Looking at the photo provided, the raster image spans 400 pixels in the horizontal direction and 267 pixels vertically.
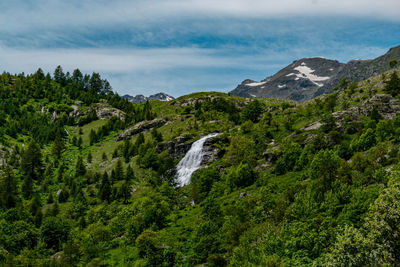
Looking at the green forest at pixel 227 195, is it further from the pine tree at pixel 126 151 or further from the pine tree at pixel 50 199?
the pine tree at pixel 126 151

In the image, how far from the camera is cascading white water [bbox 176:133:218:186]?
13038 cm

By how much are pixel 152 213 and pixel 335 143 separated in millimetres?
70002

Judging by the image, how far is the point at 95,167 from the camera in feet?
551

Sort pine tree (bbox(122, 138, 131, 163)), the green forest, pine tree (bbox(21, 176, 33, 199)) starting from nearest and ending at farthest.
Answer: the green forest < pine tree (bbox(21, 176, 33, 199)) < pine tree (bbox(122, 138, 131, 163))

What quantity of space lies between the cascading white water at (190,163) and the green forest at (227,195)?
4.87 meters

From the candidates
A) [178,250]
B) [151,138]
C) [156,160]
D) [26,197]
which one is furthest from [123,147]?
[178,250]

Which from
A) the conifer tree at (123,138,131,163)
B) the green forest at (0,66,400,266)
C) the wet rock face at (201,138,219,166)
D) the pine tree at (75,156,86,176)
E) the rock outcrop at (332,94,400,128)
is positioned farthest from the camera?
the conifer tree at (123,138,131,163)

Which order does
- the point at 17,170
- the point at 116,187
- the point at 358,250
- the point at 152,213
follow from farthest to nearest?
the point at 17,170 → the point at 116,187 → the point at 152,213 → the point at 358,250

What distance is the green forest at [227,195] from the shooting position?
4319 cm

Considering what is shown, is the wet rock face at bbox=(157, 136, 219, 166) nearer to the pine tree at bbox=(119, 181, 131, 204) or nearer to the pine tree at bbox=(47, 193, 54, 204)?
the pine tree at bbox=(119, 181, 131, 204)

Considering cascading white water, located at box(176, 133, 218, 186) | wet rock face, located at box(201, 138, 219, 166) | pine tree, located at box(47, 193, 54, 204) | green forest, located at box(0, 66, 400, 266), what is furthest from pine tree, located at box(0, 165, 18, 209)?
wet rock face, located at box(201, 138, 219, 166)

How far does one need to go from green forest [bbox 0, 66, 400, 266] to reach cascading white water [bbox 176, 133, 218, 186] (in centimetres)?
487

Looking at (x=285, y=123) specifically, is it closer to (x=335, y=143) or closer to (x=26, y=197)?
(x=335, y=143)

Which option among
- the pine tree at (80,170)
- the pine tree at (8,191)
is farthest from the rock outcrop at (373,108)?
the pine tree at (8,191)
